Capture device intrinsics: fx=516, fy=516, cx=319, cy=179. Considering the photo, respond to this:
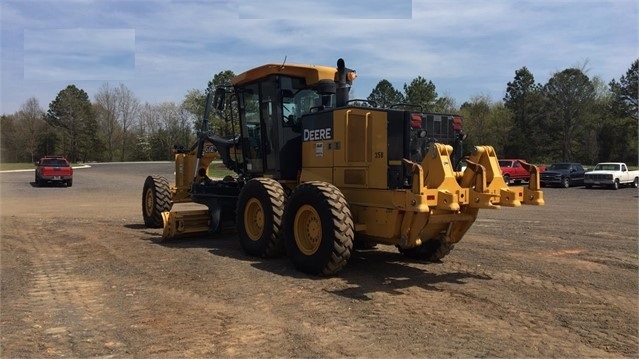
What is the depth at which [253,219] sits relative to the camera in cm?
871

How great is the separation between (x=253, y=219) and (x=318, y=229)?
1.90 m

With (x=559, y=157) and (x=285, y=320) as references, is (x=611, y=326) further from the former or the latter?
(x=559, y=157)

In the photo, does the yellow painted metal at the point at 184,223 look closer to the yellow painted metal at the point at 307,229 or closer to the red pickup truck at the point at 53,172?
the yellow painted metal at the point at 307,229

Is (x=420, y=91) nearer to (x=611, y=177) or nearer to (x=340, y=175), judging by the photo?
(x=611, y=177)

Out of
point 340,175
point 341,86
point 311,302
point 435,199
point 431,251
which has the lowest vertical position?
point 311,302

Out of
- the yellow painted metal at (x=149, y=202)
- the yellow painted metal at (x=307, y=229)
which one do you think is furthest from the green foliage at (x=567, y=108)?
the yellow painted metal at (x=307, y=229)

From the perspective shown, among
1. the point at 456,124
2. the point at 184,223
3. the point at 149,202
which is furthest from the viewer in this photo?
the point at 149,202

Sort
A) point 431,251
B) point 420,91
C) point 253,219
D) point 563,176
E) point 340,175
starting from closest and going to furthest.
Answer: point 340,175, point 431,251, point 253,219, point 563,176, point 420,91

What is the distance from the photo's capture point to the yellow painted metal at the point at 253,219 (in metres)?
8.47

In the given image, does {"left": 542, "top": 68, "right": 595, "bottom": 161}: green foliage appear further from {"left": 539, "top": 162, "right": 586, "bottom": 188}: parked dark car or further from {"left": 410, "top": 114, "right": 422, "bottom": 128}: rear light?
{"left": 410, "top": 114, "right": 422, "bottom": 128}: rear light

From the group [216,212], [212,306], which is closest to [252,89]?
[216,212]

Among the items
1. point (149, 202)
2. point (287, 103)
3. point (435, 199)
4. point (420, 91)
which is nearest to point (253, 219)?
point (287, 103)

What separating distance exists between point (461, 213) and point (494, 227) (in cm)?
601

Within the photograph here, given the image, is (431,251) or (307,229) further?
(431,251)
